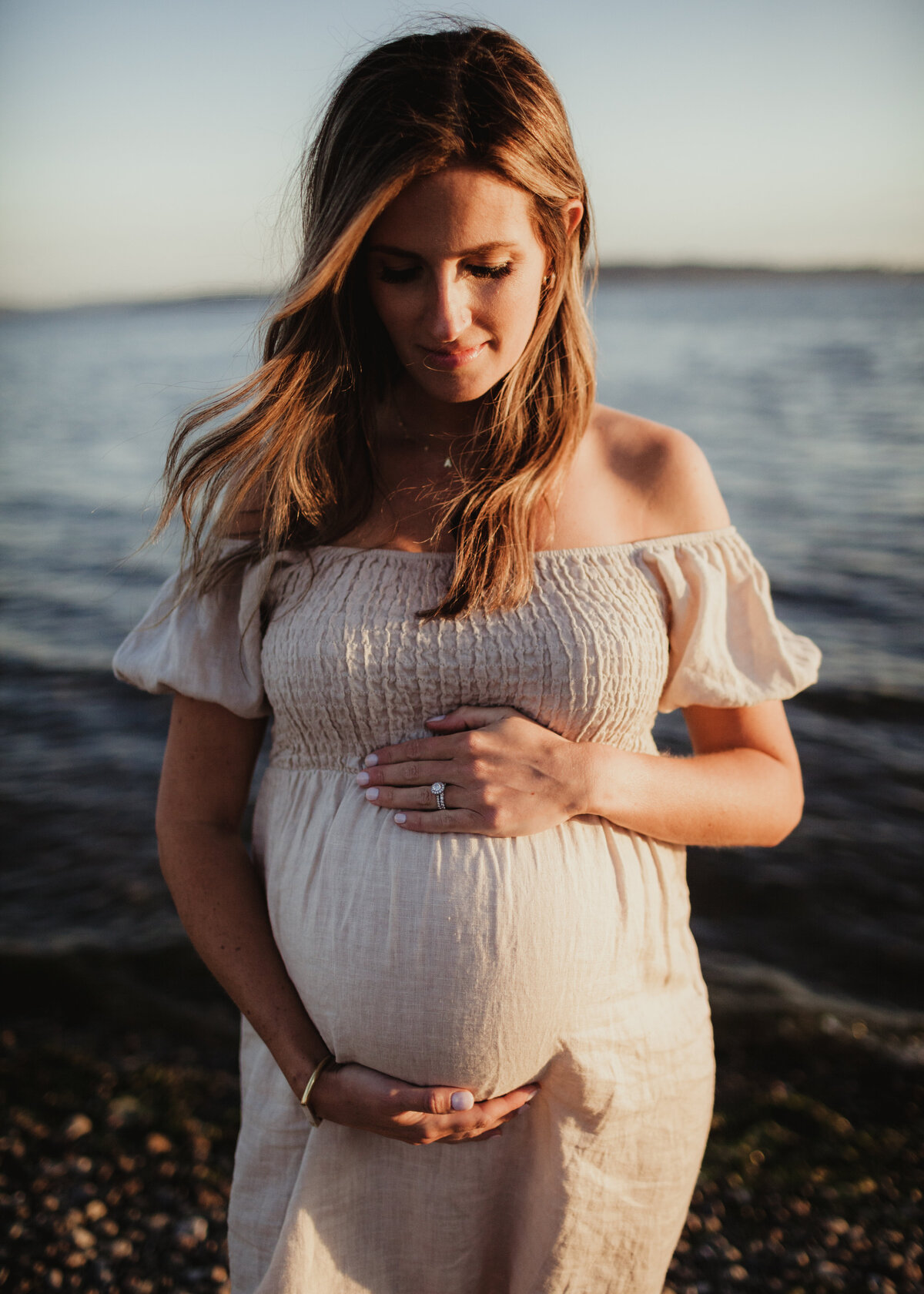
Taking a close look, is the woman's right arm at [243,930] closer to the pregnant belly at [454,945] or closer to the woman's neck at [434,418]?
the pregnant belly at [454,945]

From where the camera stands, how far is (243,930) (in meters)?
1.67

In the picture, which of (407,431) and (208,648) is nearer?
(208,648)

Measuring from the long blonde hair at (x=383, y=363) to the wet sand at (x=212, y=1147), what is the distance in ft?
6.56

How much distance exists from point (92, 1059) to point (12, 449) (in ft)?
35.4

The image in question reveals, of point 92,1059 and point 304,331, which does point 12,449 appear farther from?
point 304,331

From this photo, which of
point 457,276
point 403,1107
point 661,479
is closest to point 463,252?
point 457,276

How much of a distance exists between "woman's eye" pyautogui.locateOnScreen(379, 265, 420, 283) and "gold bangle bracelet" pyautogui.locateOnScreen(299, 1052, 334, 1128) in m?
1.33

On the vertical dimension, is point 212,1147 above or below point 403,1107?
below

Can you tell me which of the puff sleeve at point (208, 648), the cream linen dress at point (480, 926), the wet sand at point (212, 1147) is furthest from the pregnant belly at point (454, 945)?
the wet sand at point (212, 1147)

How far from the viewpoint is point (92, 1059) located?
10.7 feet

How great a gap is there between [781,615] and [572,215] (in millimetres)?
5433

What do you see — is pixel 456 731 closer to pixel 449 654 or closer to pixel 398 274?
pixel 449 654

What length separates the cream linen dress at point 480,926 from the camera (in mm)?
1496

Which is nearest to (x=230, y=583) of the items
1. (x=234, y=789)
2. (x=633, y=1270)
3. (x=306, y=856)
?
(x=234, y=789)
